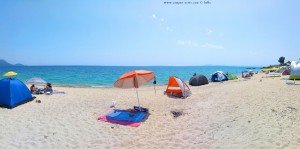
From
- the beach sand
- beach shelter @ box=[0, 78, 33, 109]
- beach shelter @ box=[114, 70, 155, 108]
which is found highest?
beach shelter @ box=[114, 70, 155, 108]

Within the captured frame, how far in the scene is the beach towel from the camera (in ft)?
26.9

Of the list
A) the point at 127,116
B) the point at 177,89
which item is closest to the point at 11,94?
the point at 127,116

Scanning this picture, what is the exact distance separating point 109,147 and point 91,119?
3.04 meters

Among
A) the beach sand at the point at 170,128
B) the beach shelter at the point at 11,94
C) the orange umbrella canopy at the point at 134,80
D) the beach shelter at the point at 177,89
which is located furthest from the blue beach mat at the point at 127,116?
the beach shelter at the point at 11,94

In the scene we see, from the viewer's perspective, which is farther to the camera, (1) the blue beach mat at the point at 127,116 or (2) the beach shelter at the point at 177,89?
(2) the beach shelter at the point at 177,89

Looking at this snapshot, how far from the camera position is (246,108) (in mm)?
8945

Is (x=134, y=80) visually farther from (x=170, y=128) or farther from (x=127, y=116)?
(x=170, y=128)

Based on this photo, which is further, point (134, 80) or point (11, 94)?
point (11, 94)

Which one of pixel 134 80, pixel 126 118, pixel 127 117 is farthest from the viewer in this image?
pixel 134 80

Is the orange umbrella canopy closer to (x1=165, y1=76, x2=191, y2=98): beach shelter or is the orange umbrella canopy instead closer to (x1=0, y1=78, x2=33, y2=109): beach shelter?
(x1=165, y1=76, x2=191, y2=98): beach shelter

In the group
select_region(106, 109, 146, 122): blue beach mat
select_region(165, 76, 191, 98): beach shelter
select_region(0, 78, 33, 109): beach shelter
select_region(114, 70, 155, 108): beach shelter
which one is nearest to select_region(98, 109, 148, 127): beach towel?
select_region(106, 109, 146, 122): blue beach mat

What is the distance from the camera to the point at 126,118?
8641mm

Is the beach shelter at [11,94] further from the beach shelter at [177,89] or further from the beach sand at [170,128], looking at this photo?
the beach shelter at [177,89]

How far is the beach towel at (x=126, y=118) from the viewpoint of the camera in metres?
8.19
